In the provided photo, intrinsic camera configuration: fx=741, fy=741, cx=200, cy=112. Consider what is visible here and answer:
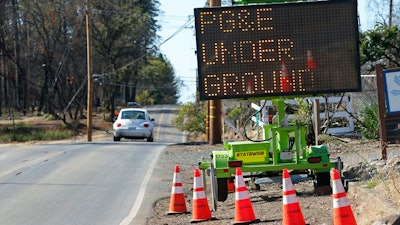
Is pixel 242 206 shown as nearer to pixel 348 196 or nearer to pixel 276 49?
pixel 348 196

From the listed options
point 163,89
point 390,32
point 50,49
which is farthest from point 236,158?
point 163,89

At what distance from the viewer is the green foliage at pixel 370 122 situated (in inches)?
771

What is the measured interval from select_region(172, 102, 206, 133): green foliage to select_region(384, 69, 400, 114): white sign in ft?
106

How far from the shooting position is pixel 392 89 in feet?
47.6

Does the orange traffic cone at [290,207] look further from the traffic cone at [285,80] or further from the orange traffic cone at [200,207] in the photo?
the traffic cone at [285,80]

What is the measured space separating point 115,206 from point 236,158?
8.32 ft

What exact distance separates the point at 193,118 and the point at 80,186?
105ft

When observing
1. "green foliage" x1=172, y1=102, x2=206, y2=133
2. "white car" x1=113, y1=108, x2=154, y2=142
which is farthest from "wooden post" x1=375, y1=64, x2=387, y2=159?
"green foliage" x1=172, y1=102, x2=206, y2=133

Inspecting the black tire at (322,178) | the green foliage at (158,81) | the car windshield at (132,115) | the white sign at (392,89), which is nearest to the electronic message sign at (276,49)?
the black tire at (322,178)

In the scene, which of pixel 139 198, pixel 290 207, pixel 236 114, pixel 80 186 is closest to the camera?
pixel 290 207

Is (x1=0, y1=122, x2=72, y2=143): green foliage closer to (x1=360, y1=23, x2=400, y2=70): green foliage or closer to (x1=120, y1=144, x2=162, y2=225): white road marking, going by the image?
(x1=360, y1=23, x2=400, y2=70): green foliage

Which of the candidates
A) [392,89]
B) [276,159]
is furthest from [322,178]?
[392,89]

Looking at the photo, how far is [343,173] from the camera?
13.2m

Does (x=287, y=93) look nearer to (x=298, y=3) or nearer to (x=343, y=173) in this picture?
(x=298, y=3)
